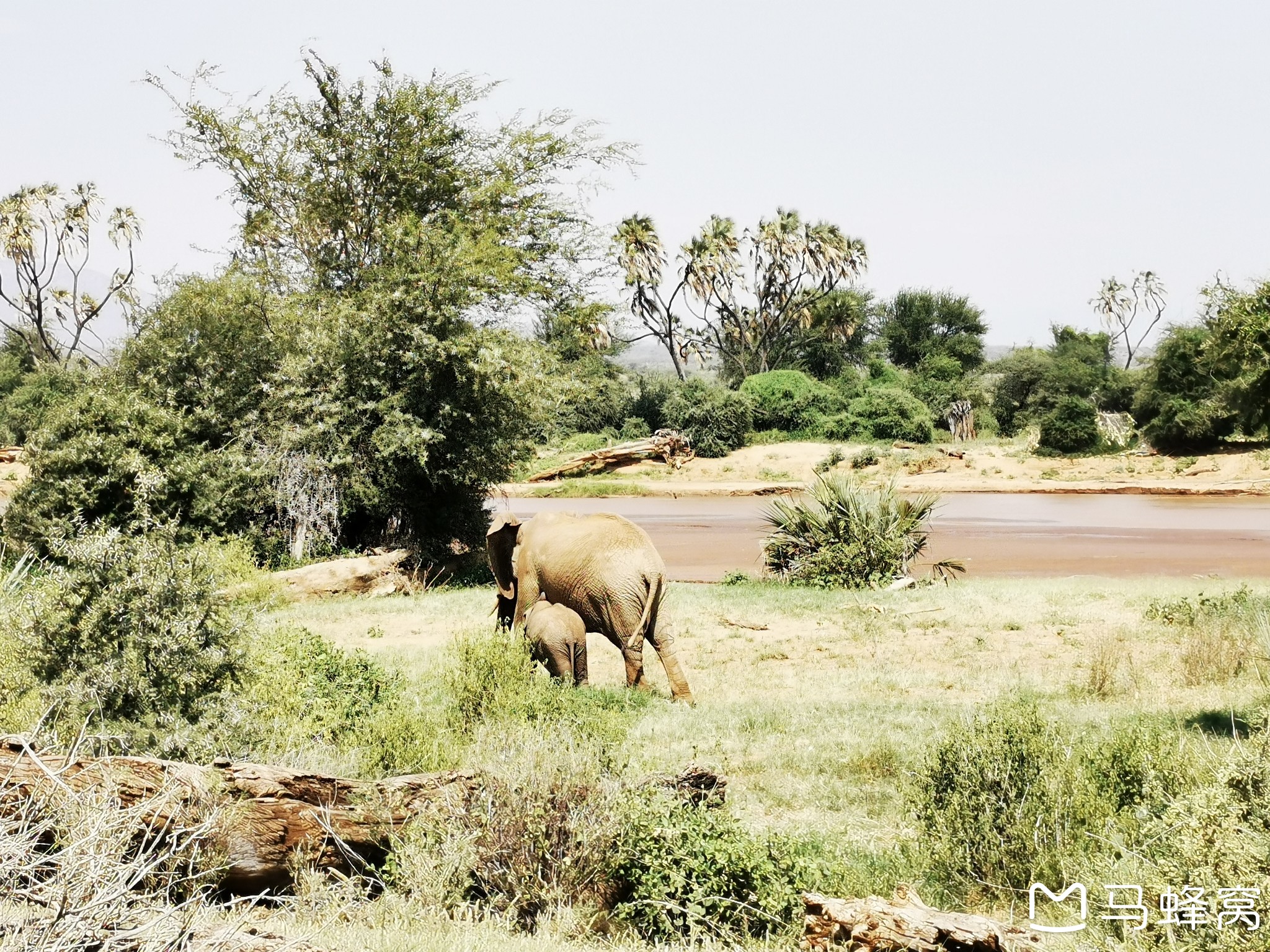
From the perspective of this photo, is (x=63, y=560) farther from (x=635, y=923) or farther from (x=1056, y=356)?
(x=1056, y=356)

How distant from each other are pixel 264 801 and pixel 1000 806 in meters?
3.73

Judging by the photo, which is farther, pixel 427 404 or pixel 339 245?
pixel 339 245

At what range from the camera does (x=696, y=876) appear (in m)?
4.71

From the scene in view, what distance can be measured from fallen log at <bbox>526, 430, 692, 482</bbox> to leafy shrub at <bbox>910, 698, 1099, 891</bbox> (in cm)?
3645

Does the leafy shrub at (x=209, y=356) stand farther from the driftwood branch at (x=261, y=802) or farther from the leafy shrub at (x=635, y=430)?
the leafy shrub at (x=635, y=430)

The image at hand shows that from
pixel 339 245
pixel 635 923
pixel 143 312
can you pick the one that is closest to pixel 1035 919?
pixel 635 923

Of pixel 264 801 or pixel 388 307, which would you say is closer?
pixel 264 801

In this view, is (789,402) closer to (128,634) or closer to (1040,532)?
(1040,532)

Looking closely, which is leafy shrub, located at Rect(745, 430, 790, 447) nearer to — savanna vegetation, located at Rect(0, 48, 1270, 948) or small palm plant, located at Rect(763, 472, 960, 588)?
savanna vegetation, located at Rect(0, 48, 1270, 948)

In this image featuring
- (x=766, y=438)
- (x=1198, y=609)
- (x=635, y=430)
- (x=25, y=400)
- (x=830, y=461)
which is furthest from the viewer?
(x=635, y=430)

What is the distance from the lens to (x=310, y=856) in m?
4.69

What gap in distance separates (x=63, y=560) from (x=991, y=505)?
27387mm

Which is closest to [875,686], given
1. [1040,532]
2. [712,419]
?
[1040,532]

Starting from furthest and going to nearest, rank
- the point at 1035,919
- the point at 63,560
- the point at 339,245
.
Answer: the point at 339,245, the point at 63,560, the point at 1035,919
